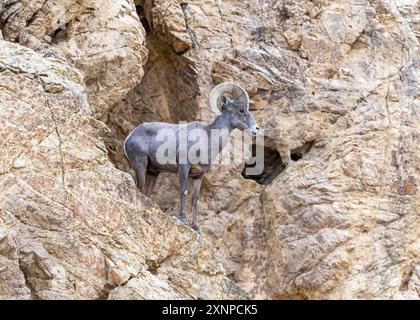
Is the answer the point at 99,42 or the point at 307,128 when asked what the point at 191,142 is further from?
the point at 307,128

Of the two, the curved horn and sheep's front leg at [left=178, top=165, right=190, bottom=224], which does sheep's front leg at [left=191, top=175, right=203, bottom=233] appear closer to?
sheep's front leg at [left=178, top=165, right=190, bottom=224]

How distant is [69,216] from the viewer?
8789 mm

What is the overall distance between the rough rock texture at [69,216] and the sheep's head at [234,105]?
1847mm

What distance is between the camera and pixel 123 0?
11164mm

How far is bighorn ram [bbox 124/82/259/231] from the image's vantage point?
10570 mm

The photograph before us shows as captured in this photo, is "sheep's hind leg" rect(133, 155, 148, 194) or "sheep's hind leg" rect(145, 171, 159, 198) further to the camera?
"sheep's hind leg" rect(145, 171, 159, 198)

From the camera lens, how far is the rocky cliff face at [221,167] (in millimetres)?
8781

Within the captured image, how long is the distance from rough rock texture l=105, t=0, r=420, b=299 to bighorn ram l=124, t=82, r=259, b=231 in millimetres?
1050

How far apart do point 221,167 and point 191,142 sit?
4.09 ft

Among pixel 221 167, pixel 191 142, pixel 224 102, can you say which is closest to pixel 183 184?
pixel 191 142

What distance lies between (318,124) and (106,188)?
3.94 metres

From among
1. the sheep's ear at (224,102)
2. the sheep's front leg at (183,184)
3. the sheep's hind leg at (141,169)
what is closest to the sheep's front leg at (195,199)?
the sheep's front leg at (183,184)

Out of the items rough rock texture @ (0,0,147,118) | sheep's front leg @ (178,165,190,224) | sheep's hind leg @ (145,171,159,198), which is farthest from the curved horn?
sheep's hind leg @ (145,171,159,198)

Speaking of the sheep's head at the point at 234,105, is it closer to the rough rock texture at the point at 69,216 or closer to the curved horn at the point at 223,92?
the curved horn at the point at 223,92
